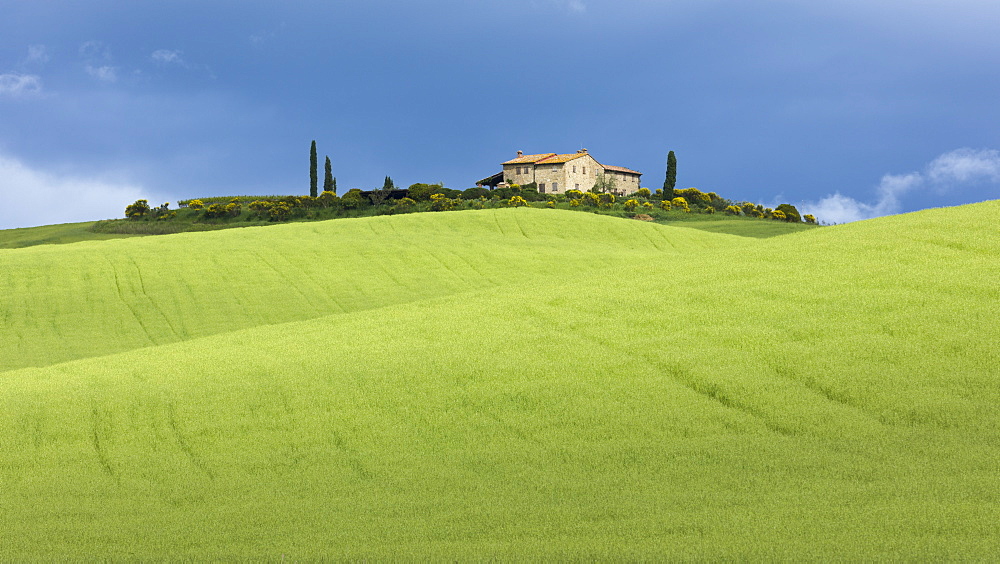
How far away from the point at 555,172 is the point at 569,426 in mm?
101604

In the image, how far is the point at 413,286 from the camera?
3756 centimetres

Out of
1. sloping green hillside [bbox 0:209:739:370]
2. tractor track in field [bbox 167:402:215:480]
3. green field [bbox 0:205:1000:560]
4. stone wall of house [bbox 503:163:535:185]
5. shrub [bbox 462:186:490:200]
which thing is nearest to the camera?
green field [bbox 0:205:1000:560]

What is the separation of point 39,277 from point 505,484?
34.0 m

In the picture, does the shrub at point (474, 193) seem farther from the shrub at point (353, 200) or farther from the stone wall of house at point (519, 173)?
the stone wall of house at point (519, 173)

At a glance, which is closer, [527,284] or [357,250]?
Result: [527,284]

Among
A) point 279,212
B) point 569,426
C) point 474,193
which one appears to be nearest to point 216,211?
point 279,212

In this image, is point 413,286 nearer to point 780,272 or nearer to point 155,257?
point 155,257

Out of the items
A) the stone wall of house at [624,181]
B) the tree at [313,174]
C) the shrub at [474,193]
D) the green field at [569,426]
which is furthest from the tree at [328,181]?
the green field at [569,426]

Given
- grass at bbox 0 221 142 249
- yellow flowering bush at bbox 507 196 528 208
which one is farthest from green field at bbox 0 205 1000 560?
grass at bbox 0 221 142 249

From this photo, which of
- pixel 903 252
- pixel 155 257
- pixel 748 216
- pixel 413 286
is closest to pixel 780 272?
pixel 903 252

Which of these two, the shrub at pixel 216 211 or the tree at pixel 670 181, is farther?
the tree at pixel 670 181

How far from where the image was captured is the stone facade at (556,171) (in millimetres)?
113312

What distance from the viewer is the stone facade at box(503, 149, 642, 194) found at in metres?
113

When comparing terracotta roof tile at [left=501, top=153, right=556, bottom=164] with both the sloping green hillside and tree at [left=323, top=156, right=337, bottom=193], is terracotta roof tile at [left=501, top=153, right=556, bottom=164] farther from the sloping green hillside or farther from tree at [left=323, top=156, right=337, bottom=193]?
the sloping green hillside
